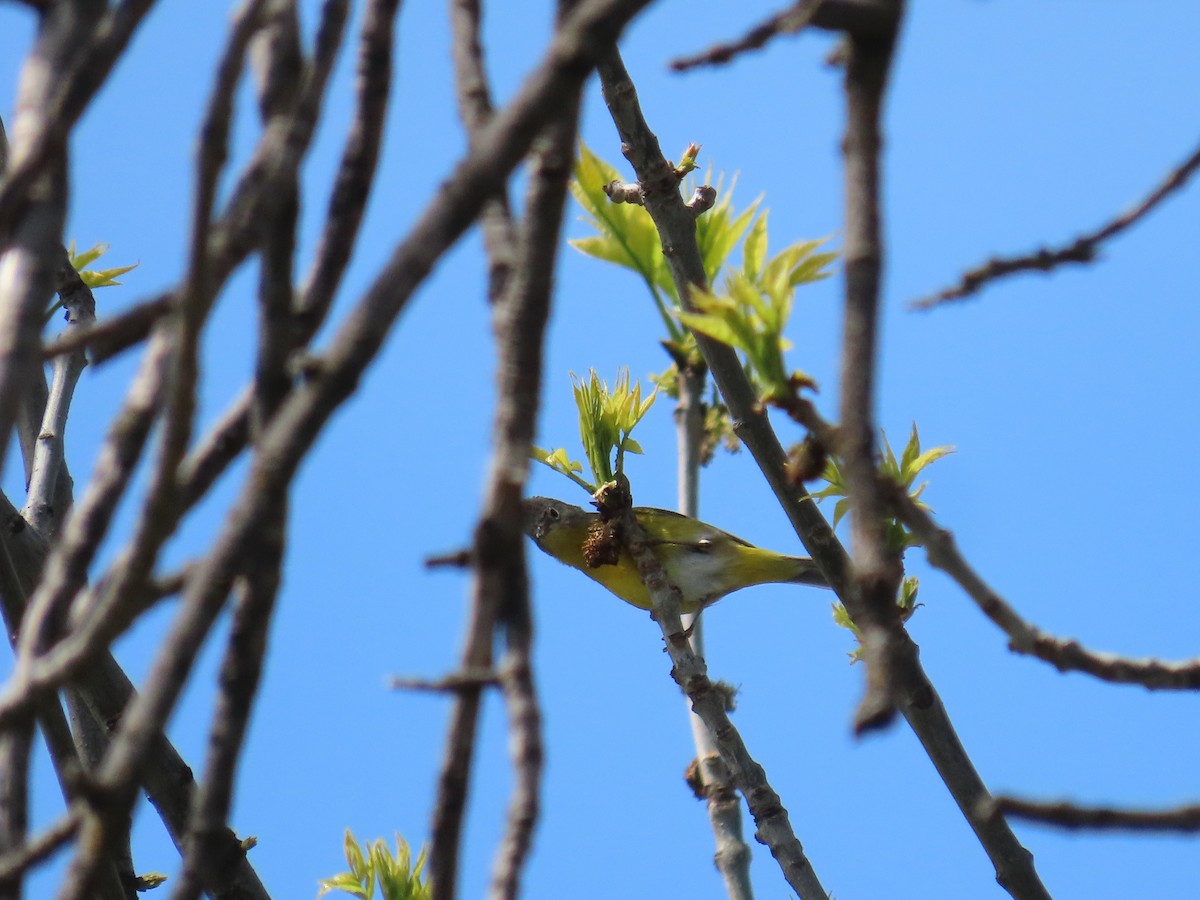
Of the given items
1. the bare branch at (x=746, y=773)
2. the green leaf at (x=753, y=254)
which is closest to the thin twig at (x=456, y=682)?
the green leaf at (x=753, y=254)

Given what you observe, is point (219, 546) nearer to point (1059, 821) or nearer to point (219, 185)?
point (219, 185)

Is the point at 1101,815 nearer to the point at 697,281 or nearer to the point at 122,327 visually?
the point at 122,327

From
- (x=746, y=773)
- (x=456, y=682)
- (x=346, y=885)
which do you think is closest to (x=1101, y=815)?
(x=456, y=682)

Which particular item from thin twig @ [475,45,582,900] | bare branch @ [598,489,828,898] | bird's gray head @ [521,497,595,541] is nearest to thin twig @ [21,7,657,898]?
thin twig @ [475,45,582,900]

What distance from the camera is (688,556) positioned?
4934mm

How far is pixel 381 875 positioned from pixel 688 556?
2.55 metres

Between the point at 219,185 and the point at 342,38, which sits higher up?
the point at 342,38

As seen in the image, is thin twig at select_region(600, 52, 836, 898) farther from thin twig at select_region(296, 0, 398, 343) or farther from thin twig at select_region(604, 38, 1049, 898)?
thin twig at select_region(296, 0, 398, 343)

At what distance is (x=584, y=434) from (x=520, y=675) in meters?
1.94

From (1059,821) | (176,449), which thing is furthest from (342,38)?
(1059,821)

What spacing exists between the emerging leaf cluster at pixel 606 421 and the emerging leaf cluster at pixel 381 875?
946 mm

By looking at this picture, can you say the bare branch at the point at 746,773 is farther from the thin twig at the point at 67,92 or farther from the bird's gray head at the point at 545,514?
the bird's gray head at the point at 545,514

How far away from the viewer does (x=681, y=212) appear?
236cm

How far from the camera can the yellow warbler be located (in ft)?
15.8
